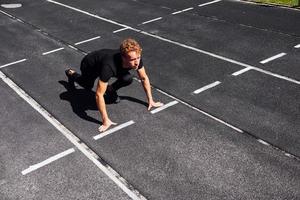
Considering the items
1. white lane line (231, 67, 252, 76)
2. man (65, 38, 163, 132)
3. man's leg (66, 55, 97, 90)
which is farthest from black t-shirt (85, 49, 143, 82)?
white lane line (231, 67, 252, 76)

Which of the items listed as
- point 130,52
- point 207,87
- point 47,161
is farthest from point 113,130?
point 207,87

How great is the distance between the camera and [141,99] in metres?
9.17

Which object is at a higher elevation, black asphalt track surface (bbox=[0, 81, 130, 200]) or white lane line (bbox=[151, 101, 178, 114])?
white lane line (bbox=[151, 101, 178, 114])

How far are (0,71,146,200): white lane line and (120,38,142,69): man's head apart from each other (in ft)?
6.11

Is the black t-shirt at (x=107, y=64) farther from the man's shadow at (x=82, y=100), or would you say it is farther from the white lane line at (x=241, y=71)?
the white lane line at (x=241, y=71)

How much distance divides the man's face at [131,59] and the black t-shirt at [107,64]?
273 millimetres

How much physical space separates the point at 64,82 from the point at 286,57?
621 centimetres

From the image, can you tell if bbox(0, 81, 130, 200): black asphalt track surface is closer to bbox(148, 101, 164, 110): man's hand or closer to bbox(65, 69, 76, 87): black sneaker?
bbox(65, 69, 76, 87): black sneaker

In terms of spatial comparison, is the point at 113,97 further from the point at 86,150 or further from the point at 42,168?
the point at 42,168

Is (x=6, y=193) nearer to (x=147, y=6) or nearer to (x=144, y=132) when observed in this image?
(x=144, y=132)

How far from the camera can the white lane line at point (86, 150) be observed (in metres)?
6.25

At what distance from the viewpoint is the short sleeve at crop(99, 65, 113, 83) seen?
747 cm

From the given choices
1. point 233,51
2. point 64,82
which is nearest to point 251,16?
point 233,51

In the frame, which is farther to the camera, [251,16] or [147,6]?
[147,6]
